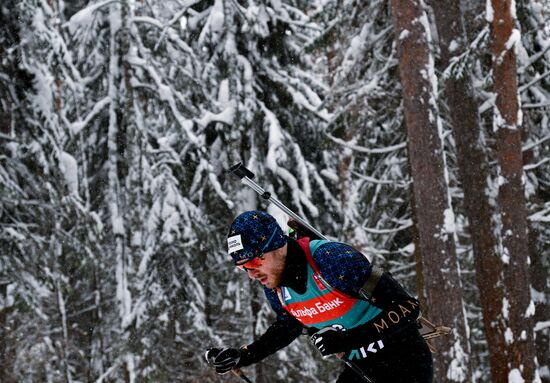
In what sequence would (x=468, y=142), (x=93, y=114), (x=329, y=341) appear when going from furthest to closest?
(x=93, y=114)
(x=468, y=142)
(x=329, y=341)

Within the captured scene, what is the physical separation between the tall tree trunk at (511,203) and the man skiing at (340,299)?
684cm

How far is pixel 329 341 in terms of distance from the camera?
4066 mm

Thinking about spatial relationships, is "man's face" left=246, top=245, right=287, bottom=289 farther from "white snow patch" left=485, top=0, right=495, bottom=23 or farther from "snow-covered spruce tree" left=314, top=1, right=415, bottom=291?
"snow-covered spruce tree" left=314, top=1, right=415, bottom=291

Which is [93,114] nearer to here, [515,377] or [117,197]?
[117,197]

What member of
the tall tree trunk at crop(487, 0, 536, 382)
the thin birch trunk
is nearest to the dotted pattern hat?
the tall tree trunk at crop(487, 0, 536, 382)

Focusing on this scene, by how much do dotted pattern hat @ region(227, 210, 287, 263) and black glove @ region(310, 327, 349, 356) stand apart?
2.17ft

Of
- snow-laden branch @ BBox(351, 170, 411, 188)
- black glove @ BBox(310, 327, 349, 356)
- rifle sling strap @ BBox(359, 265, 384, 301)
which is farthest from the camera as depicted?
snow-laden branch @ BBox(351, 170, 411, 188)

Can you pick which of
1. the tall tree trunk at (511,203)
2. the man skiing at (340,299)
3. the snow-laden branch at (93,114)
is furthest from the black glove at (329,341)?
the snow-laden branch at (93,114)

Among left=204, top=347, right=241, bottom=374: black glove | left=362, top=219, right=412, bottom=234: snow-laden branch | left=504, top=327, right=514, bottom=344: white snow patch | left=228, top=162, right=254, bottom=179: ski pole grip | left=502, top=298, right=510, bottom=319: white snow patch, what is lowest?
left=504, top=327, right=514, bottom=344: white snow patch

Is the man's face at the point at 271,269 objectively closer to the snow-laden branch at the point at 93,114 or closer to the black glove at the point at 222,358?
the black glove at the point at 222,358

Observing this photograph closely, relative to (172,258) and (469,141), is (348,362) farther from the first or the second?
(172,258)

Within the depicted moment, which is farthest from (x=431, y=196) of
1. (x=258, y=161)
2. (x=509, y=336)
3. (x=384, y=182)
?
(x=258, y=161)

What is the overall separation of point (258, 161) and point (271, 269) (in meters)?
11.5

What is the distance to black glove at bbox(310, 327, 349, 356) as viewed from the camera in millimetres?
4043
